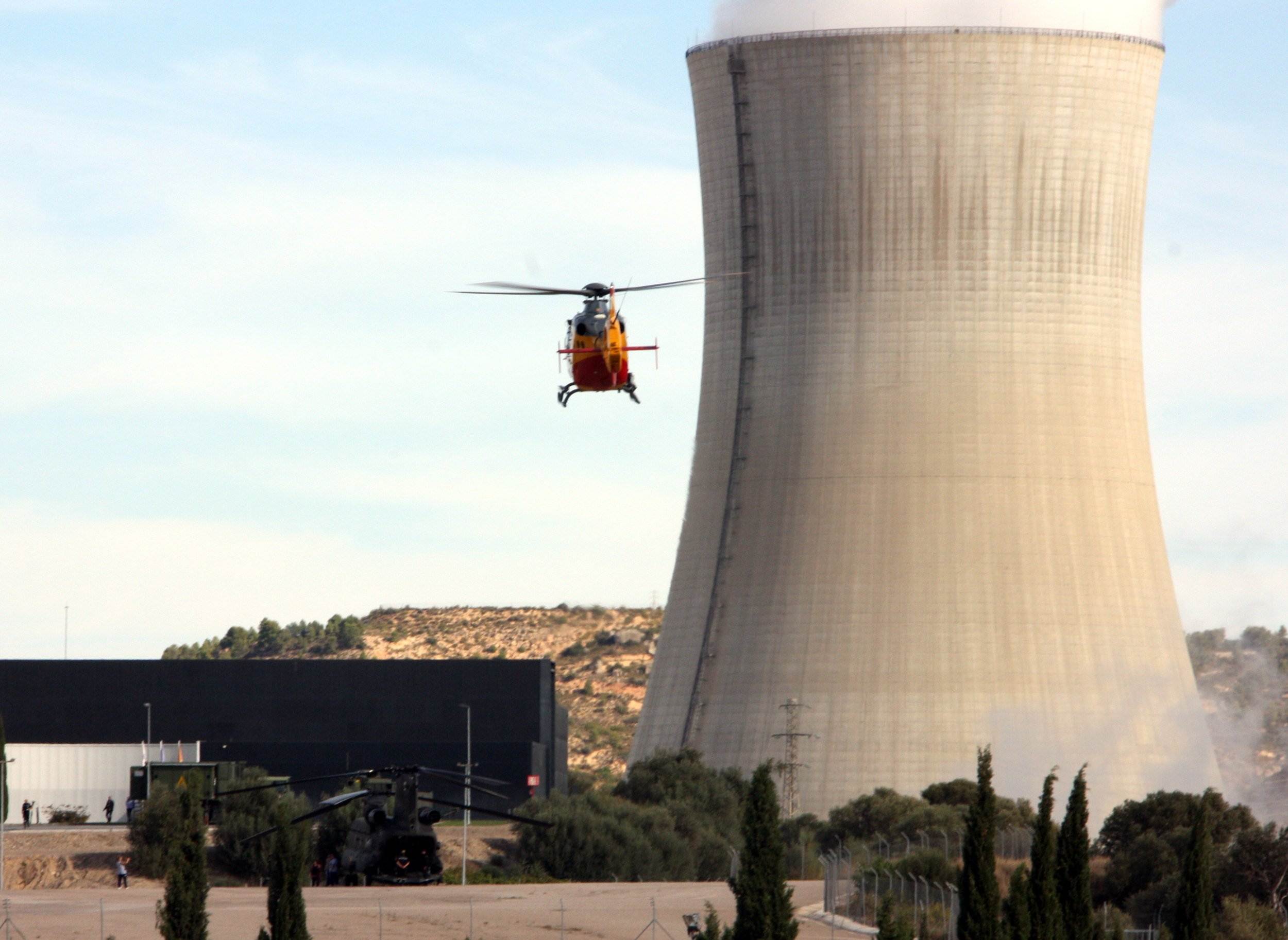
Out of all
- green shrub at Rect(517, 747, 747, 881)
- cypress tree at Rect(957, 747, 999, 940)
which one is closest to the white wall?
green shrub at Rect(517, 747, 747, 881)

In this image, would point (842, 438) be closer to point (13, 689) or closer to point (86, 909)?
point (86, 909)

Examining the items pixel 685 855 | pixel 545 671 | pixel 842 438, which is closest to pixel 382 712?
pixel 545 671

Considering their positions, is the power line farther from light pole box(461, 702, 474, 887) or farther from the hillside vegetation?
the hillside vegetation

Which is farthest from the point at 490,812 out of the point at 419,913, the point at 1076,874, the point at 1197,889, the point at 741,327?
the point at 741,327

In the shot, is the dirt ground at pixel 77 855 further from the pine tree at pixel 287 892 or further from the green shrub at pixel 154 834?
the pine tree at pixel 287 892

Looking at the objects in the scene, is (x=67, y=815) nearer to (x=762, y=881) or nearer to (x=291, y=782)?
(x=291, y=782)

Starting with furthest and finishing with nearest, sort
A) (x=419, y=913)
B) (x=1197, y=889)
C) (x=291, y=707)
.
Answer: (x=291, y=707), (x=419, y=913), (x=1197, y=889)
